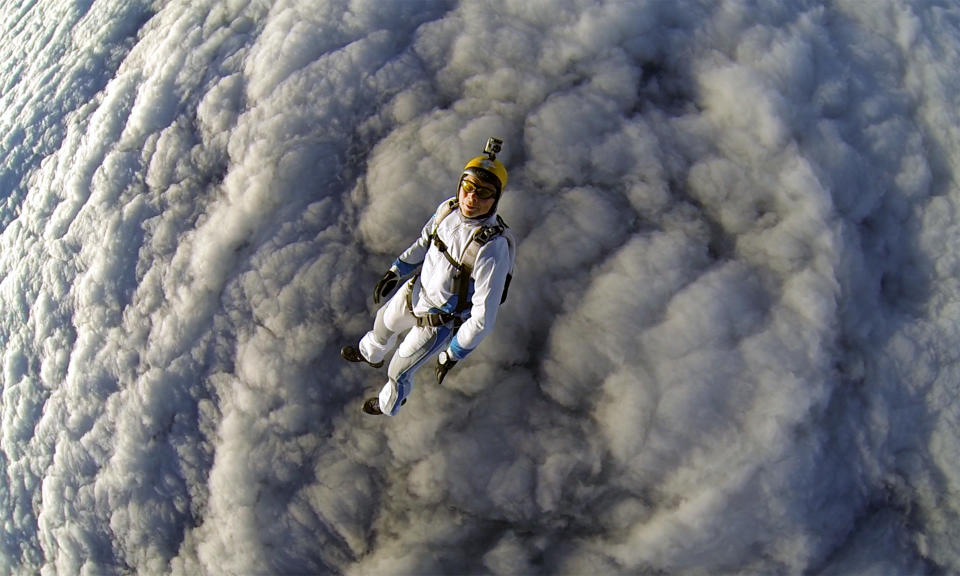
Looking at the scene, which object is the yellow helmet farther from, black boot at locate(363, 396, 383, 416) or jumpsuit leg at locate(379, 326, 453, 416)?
black boot at locate(363, 396, 383, 416)

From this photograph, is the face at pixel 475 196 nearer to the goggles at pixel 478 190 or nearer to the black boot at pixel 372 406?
the goggles at pixel 478 190

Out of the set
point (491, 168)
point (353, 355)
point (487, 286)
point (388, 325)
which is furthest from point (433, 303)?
point (491, 168)

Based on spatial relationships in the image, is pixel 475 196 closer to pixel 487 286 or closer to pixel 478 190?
pixel 478 190

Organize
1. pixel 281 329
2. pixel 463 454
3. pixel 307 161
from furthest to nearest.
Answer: pixel 307 161 → pixel 281 329 → pixel 463 454

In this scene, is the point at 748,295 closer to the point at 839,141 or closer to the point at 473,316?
the point at 839,141

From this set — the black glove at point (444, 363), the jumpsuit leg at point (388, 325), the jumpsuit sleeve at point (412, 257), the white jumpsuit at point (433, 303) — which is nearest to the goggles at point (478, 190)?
the white jumpsuit at point (433, 303)

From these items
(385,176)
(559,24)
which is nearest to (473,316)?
(385,176)
